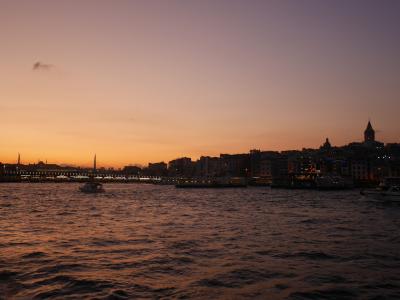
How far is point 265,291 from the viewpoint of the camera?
14617 millimetres

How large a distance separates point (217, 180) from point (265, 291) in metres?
185

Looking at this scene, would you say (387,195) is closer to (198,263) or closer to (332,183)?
(198,263)

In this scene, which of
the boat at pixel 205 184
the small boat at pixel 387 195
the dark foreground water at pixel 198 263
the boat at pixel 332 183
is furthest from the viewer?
the boat at pixel 205 184

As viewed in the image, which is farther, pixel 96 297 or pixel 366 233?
pixel 366 233

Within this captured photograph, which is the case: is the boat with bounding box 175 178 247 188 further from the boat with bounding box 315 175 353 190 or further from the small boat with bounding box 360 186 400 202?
the small boat with bounding box 360 186 400 202

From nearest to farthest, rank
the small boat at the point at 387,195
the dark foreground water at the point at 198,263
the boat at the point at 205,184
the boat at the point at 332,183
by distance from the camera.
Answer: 1. the dark foreground water at the point at 198,263
2. the small boat at the point at 387,195
3. the boat at the point at 332,183
4. the boat at the point at 205,184

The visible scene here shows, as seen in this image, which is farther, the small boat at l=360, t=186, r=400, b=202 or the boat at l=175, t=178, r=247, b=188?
the boat at l=175, t=178, r=247, b=188

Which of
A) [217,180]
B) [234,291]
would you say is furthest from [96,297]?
[217,180]

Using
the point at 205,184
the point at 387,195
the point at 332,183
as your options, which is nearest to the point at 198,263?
the point at 387,195

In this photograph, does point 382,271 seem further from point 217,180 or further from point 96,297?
point 217,180

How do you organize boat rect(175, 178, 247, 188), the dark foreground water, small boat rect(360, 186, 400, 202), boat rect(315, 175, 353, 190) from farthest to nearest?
boat rect(175, 178, 247, 188) < boat rect(315, 175, 353, 190) < small boat rect(360, 186, 400, 202) < the dark foreground water

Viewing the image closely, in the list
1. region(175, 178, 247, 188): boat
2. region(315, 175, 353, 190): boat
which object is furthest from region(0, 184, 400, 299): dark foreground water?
region(175, 178, 247, 188): boat

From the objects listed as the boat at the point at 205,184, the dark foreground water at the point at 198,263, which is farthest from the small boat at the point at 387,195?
the boat at the point at 205,184

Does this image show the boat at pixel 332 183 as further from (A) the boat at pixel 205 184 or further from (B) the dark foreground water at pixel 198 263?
(B) the dark foreground water at pixel 198 263
